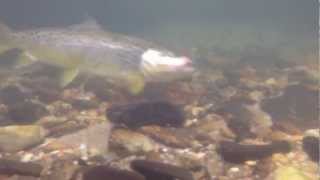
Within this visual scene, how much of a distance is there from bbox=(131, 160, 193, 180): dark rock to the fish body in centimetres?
273

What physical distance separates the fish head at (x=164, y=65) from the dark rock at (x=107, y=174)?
294 centimetres

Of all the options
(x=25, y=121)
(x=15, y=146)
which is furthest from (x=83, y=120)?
(x=15, y=146)

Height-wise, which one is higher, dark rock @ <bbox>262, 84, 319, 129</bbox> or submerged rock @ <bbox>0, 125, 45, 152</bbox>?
dark rock @ <bbox>262, 84, 319, 129</bbox>

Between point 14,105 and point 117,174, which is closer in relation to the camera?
point 117,174

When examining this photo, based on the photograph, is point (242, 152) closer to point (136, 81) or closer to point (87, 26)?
point (136, 81)

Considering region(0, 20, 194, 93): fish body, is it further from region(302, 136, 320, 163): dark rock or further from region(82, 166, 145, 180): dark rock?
region(82, 166, 145, 180): dark rock

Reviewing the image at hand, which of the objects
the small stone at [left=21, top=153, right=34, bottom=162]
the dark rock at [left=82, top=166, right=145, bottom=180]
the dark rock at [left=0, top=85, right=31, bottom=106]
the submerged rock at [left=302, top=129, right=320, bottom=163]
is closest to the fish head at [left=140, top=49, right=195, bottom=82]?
the submerged rock at [left=302, top=129, right=320, bottom=163]

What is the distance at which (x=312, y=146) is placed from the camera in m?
6.22

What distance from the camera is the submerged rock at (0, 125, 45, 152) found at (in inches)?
247

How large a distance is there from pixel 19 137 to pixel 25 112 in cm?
130

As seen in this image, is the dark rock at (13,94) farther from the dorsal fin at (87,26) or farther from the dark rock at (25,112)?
the dorsal fin at (87,26)

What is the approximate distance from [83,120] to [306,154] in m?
3.43

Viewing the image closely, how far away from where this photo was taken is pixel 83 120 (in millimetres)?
7594

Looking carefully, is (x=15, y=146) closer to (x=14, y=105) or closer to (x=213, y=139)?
(x=14, y=105)
